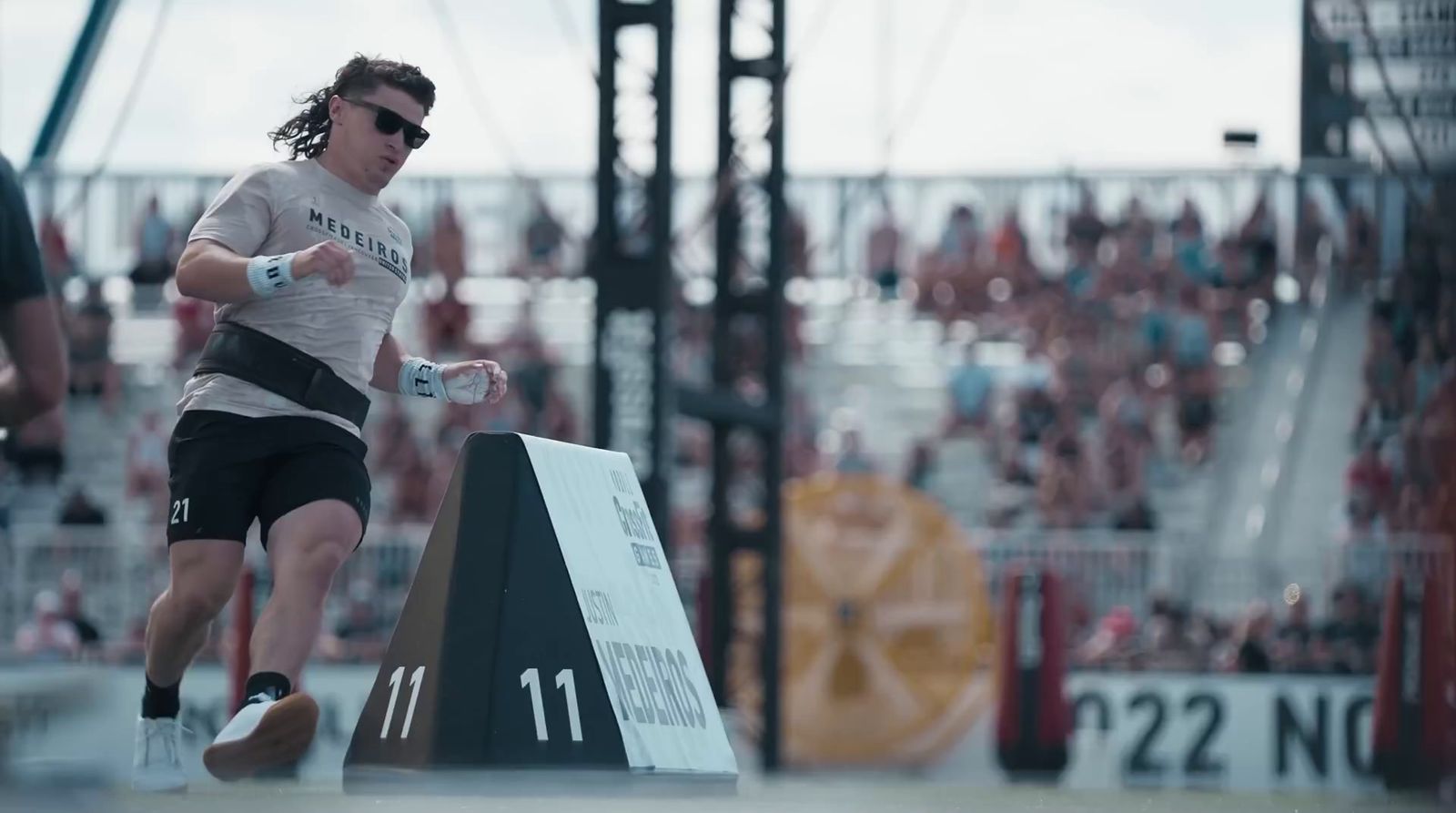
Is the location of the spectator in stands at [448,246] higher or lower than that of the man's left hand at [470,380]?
higher

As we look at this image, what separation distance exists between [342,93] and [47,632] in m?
10.2

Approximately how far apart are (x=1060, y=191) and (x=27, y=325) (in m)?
15.5

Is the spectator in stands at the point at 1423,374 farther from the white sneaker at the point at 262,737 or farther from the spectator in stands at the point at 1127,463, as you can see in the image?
the white sneaker at the point at 262,737

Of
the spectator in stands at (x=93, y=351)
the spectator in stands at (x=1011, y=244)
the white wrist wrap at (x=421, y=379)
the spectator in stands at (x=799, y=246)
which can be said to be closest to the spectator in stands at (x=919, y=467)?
the spectator in stands at (x=1011, y=244)

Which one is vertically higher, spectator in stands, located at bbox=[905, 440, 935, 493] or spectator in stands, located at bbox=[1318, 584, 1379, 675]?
spectator in stands, located at bbox=[905, 440, 935, 493]

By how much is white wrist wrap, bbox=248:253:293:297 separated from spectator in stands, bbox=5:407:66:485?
13.4 metres

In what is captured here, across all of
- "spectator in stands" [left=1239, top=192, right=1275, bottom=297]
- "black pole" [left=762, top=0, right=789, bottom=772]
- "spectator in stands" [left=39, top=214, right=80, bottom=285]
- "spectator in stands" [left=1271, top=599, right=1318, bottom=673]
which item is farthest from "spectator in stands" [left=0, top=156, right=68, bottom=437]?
"spectator in stands" [left=1239, top=192, right=1275, bottom=297]

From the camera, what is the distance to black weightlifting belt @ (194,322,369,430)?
5.02 m

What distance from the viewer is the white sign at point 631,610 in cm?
528

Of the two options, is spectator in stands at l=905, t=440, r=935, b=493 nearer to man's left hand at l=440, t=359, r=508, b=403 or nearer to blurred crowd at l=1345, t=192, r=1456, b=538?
blurred crowd at l=1345, t=192, r=1456, b=538

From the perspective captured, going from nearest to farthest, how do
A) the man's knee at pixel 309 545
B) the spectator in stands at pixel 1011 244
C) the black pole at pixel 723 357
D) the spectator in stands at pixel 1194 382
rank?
the man's knee at pixel 309 545 → the black pole at pixel 723 357 → the spectator in stands at pixel 1194 382 → the spectator in stands at pixel 1011 244

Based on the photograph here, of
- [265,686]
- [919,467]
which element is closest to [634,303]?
[265,686]

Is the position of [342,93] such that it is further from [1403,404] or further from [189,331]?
[189,331]

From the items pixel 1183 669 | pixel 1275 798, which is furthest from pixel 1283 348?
pixel 1275 798
